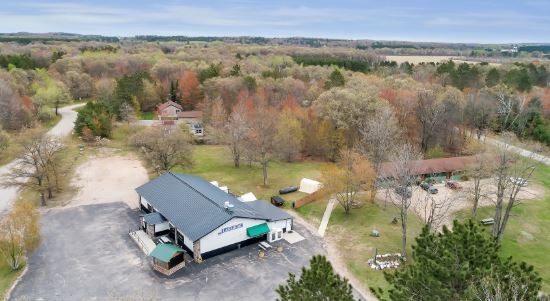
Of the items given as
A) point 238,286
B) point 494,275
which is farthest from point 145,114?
point 494,275

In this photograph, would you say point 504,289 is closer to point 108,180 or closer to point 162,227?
point 162,227

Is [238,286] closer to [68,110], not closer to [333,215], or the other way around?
[333,215]

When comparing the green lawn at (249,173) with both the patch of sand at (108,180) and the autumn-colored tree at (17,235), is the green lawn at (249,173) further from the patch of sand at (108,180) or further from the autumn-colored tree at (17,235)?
the autumn-colored tree at (17,235)

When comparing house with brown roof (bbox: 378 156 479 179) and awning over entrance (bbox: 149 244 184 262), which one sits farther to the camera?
house with brown roof (bbox: 378 156 479 179)

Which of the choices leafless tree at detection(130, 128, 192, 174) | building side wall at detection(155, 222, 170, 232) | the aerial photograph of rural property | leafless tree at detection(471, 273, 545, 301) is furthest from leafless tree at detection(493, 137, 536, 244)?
leafless tree at detection(130, 128, 192, 174)

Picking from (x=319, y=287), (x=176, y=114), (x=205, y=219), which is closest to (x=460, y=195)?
(x=205, y=219)

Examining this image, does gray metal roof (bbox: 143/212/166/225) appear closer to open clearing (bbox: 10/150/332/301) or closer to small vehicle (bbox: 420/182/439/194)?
open clearing (bbox: 10/150/332/301)
